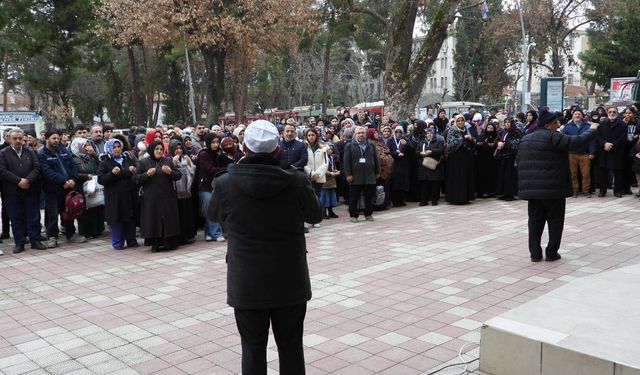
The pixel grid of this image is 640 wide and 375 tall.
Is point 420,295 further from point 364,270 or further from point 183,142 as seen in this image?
point 183,142

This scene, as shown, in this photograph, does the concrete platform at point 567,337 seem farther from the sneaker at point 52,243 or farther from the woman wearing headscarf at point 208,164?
the sneaker at point 52,243

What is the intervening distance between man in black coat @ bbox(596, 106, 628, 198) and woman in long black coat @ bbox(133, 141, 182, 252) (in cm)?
855

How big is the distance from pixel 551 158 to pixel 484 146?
5.94 meters

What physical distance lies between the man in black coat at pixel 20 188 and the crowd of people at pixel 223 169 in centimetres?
2

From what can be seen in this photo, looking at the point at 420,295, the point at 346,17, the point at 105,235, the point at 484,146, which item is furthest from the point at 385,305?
the point at 346,17

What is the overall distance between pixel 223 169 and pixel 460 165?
6061mm

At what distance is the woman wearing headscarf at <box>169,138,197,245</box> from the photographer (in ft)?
30.3

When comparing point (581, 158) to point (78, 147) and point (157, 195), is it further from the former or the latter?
point (78, 147)

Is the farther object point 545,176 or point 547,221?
point 547,221

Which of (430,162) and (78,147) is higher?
(78,147)

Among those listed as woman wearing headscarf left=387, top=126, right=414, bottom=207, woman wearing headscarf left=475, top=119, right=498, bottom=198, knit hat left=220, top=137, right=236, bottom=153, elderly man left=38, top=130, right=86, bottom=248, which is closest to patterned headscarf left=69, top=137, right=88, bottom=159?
elderly man left=38, top=130, right=86, bottom=248

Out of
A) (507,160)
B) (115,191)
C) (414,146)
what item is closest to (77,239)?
(115,191)

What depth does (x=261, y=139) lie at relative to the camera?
350cm

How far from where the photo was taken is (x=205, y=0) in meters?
20.8
